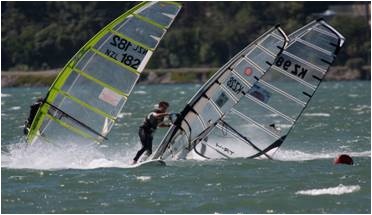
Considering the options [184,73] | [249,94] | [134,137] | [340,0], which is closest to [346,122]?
[134,137]

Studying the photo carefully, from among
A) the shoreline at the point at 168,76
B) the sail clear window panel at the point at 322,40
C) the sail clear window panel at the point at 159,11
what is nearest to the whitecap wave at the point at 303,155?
the sail clear window panel at the point at 322,40

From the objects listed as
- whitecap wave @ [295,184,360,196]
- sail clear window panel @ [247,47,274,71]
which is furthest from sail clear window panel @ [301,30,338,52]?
whitecap wave @ [295,184,360,196]

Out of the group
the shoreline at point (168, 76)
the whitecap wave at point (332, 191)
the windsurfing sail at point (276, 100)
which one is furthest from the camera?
the shoreline at point (168, 76)

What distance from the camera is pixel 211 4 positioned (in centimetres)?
8512

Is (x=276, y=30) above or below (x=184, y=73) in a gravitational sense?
above

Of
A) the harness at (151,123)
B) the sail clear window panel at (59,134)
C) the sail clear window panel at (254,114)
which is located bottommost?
the sail clear window panel at (59,134)

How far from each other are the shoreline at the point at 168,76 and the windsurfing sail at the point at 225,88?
5545 centimetres

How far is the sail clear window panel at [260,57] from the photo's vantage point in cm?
1593

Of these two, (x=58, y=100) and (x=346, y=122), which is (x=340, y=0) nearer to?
(x=346, y=122)

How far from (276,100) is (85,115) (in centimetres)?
269

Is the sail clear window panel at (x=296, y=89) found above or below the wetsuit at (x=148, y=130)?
above

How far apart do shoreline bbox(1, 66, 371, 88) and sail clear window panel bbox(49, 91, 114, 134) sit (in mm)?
55407

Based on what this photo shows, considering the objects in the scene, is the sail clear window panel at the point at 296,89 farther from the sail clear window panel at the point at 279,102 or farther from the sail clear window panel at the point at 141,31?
the sail clear window panel at the point at 141,31

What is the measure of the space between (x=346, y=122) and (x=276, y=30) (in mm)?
9941
